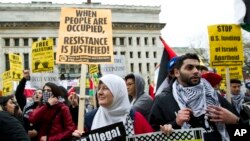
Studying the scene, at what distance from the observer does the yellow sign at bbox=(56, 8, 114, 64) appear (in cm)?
502

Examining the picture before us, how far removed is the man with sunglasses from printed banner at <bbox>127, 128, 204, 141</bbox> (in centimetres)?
28

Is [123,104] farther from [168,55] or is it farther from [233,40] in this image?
[233,40]

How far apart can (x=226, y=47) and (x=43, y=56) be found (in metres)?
5.89

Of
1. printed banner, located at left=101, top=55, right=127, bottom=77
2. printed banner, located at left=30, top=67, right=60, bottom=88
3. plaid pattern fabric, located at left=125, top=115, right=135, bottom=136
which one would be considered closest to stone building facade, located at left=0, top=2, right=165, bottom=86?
printed banner, located at left=30, top=67, right=60, bottom=88

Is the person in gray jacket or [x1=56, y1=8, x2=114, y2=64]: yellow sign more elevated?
[x1=56, y1=8, x2=114, y2=64]: yellow sign

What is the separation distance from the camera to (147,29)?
63.9 m

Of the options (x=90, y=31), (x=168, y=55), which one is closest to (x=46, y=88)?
(x=90, y=31)

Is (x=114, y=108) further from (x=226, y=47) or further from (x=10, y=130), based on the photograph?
(x=226, y=47)

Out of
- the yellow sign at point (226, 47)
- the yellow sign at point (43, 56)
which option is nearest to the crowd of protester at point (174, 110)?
the yellow sign at point (226, 47)

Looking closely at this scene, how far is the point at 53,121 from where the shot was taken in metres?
5.73

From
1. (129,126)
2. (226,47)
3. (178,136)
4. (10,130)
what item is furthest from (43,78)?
(178,136)

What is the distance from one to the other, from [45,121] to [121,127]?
2638 millimetres

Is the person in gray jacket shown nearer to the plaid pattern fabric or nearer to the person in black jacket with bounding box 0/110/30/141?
the plaid pattern fabric

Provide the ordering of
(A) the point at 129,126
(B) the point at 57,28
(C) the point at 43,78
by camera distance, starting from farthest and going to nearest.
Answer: (B) the point at 57,28 → (C) the point at 43,78 → (A) the point at 129,126
